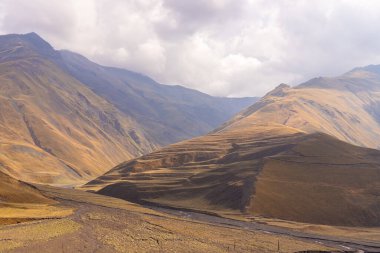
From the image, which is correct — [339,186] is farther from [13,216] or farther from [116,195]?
[13,216]

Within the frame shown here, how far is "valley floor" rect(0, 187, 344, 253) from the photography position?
54.3 meters

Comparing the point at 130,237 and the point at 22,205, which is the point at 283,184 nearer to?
the point at 22,205

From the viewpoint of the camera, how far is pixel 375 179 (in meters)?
131

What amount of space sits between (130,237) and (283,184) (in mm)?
74928

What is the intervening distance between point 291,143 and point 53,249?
137 metres

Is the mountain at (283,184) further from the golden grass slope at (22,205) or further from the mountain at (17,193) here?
the golden grass slope at (22,205)

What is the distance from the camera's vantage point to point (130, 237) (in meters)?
62.8

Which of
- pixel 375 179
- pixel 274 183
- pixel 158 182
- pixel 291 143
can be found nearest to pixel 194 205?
pixel 274 183

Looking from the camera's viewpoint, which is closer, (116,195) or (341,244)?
(341,244)

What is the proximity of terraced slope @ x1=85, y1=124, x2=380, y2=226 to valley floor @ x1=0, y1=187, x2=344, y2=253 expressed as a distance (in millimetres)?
34263

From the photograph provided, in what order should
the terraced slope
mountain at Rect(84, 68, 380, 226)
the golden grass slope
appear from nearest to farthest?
the golden grass slope < mountain at Rect(84, 68, 380, 226) < the terraced slope

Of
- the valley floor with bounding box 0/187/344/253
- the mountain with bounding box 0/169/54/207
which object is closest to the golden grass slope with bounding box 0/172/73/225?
the mountain with bounding box 0/169/54/207

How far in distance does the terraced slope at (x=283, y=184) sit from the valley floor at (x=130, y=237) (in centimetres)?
3426

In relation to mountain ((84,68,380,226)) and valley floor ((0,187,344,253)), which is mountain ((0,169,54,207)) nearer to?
valley floor ((0,187,344,253))
